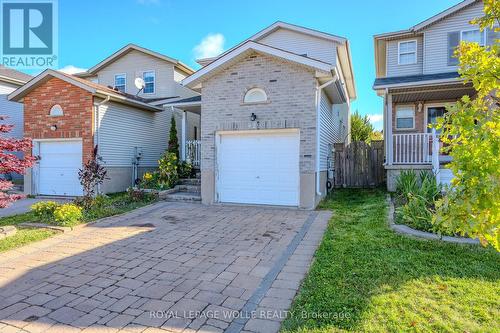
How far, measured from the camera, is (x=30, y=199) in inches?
489

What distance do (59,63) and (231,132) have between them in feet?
28.5

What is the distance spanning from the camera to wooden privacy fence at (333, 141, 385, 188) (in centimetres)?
1392

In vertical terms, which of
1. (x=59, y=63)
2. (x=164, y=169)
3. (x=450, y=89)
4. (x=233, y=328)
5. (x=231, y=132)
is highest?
(x=59, y=63)

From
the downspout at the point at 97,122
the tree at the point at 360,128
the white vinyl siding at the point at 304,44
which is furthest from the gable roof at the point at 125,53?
the tree at the point at 360,128

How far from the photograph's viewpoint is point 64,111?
41.1 ft

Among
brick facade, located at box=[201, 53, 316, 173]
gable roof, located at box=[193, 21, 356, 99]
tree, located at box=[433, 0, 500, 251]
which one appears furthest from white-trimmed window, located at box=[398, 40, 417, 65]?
tree, located at box=[433, 0, 500, 251]

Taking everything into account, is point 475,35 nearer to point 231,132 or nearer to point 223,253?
point 231,132

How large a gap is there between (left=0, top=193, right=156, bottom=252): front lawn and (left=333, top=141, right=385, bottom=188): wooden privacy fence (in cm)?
818

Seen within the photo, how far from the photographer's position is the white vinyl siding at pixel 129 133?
12836 millimetres

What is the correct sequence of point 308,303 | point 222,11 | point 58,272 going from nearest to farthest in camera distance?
point 308,303, point 58,272, point 222,11

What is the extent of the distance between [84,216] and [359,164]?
1092 centimetres

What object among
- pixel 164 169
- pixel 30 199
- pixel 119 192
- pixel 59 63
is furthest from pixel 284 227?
pixel 59 63

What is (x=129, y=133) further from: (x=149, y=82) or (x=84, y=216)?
(x=84, y=216)

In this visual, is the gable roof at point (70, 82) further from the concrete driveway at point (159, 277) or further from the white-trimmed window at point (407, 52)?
the white-trimmed window at point (407, 52)
